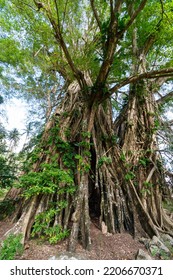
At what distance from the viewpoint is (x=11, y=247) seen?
6.39 feet

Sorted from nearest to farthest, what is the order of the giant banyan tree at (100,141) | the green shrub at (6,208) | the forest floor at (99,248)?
the forest floor at (99,248), the giant banyan tree at (100,141), the green shrub at (6,208)

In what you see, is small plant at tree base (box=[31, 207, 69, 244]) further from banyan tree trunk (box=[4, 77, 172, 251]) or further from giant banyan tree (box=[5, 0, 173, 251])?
banyan tree trunk (box=[4, 77, 172, 251])

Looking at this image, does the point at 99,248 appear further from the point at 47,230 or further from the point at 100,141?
the point at 100,141

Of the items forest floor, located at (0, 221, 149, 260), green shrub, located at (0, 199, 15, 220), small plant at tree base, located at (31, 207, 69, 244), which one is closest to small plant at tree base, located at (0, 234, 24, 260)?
forest floor, located at (0, 221, 149, 260)

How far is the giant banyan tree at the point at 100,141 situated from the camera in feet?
7.97

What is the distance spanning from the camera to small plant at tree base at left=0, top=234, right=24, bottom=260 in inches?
72.9

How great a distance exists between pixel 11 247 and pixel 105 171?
204cm

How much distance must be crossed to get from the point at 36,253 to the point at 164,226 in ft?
8.51

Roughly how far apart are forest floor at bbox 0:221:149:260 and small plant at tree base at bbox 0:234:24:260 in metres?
0.10

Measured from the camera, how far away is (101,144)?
3.59 m

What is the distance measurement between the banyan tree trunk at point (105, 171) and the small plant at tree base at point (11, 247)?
6.6 inches

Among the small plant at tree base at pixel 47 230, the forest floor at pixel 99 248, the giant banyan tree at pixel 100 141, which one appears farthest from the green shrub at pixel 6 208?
the small plant at tree base at pixel 47 230

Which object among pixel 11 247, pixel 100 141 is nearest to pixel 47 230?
pixel 11 247

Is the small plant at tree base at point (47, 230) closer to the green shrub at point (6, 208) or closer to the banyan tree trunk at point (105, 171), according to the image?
the banyan tree trunk at point (105, 171)
